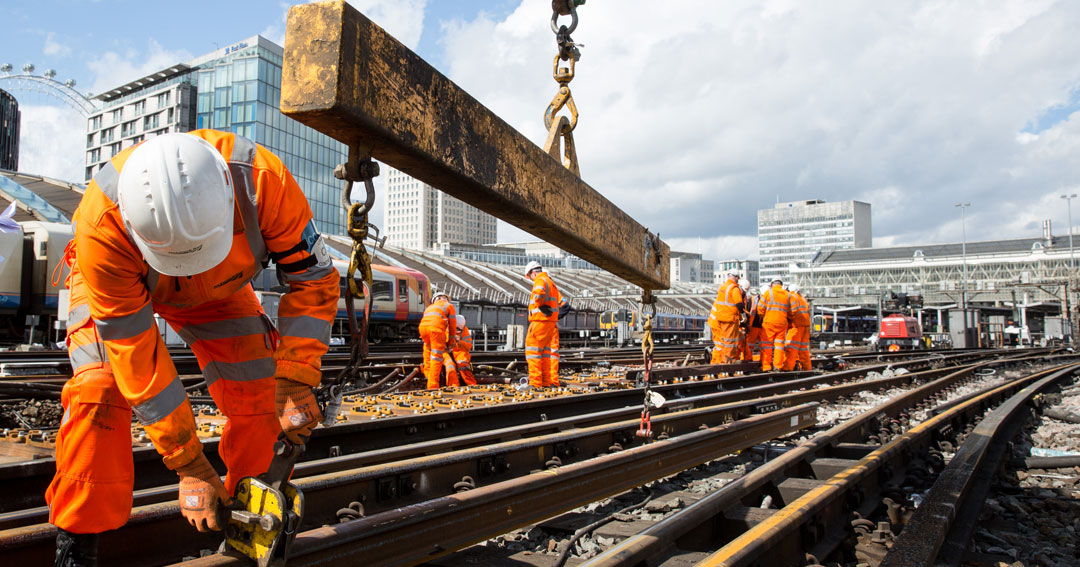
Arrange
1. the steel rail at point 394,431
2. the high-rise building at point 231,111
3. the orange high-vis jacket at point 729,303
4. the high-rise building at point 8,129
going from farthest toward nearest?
the high-rise building at point 231,111 < the high-rise building at point 8,129 < the orange high-vis jacket at point 729,303 < the steel rail at point 394,431

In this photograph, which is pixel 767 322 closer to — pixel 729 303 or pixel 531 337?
pixel 729 303

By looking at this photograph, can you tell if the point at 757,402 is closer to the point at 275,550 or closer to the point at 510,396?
the point at 510,396

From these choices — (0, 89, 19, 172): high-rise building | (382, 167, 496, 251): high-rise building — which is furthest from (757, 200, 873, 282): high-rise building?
(0, 89, 19, 172): high-rise building

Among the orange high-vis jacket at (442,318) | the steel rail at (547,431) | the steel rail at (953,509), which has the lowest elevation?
the steel rail at (953,509)

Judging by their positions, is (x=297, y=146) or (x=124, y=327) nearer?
(x=124, y=327)

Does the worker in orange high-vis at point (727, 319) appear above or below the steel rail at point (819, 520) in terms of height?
above

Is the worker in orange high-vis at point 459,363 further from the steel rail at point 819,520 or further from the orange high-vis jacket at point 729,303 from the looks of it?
the steel rail at point 819,520

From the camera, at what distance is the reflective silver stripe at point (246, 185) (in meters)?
2.49

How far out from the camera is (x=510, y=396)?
23.1 ft

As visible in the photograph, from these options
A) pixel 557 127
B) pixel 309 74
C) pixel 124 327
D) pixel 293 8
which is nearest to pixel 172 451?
pixel 124 327

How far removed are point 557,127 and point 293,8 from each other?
65.2 inches

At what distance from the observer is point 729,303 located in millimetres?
11344

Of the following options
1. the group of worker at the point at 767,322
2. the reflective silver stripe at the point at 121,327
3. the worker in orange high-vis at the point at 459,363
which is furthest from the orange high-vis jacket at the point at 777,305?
the reflective silver stripe at the point at 121,327

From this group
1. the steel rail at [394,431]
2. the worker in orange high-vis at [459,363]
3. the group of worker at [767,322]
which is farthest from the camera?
the group of worker at [767,322]
